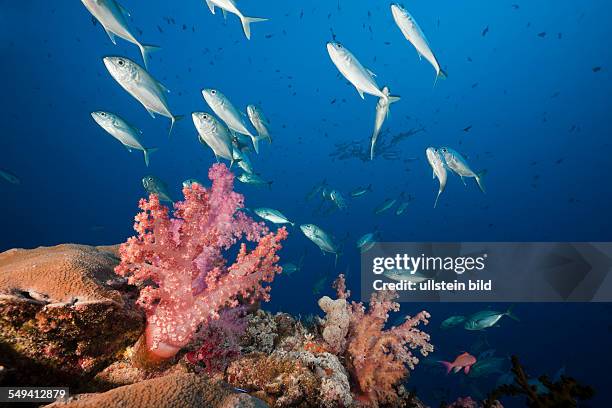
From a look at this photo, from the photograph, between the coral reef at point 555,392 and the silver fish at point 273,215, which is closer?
the coral reef at point 555,392

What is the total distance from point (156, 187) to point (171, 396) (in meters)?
5.40

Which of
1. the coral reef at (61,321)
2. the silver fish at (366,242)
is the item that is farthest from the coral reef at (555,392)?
the silver fish at (366,242)

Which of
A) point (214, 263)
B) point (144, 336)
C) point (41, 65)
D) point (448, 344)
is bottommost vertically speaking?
point (448, 344)

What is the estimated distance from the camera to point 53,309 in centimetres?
211

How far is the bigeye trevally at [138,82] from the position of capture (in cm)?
377

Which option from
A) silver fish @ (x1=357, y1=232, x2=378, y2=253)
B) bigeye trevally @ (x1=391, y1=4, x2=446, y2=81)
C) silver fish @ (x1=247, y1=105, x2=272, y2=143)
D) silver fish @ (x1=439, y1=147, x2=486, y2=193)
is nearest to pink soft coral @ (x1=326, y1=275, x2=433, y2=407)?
silver fish @ (x1=439, y1=147, x2=486, y2=193)

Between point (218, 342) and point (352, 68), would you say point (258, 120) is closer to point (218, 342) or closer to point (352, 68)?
point (352, 68)

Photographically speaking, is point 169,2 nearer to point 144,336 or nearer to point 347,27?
point 347,27

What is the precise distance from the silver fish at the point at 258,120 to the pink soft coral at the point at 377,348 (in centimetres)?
322

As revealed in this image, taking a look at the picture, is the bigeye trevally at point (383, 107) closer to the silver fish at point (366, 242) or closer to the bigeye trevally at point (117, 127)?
the bigeye trevally at point (117, 127)

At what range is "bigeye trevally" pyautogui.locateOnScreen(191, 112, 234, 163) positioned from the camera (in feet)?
16.2

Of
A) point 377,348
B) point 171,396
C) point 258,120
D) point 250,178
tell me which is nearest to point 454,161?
point 377,348

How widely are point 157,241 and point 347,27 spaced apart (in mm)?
56081

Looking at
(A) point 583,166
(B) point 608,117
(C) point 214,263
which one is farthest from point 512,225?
(C) point 214,263
